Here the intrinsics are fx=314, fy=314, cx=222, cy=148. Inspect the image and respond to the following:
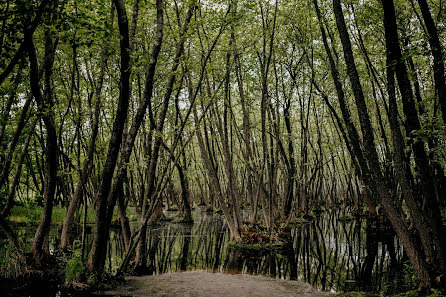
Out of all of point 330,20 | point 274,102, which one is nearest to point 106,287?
point 330,20

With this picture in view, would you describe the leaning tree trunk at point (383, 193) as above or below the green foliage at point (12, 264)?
above

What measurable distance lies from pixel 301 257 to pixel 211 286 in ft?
19.3

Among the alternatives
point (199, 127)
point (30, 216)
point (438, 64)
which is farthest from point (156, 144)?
point (30, 216)

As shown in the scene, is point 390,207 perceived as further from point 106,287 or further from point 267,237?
point 267,237

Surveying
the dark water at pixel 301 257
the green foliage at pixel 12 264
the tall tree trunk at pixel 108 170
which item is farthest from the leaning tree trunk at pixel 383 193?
the green foliage at pixel 12 264

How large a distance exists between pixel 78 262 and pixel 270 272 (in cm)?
635

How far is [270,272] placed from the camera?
11.1m

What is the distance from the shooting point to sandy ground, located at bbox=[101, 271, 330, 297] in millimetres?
8156

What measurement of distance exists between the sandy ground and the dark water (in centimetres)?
89

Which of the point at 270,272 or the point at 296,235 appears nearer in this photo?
the point at 270,272

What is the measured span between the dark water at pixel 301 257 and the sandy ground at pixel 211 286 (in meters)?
0.89

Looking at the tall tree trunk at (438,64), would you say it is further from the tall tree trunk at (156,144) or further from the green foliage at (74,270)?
the green foliage at (74,270)

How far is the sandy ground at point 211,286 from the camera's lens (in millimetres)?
8156

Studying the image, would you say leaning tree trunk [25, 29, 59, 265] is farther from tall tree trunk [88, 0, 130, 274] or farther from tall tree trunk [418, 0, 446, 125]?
tall tree trunk [418, 0, 446, 125]
